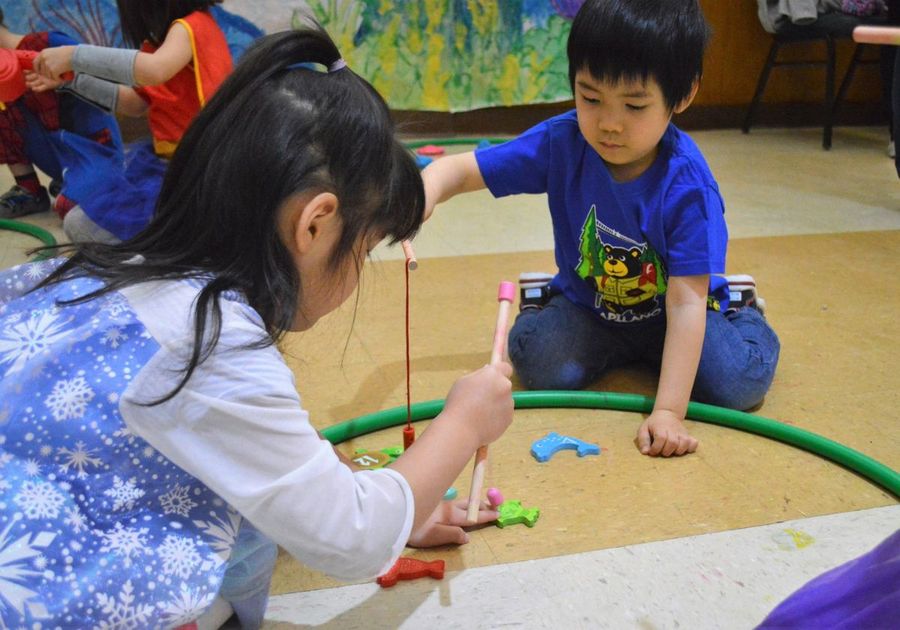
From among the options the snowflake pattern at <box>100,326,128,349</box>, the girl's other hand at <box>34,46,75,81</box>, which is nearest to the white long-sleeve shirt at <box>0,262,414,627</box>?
the snowflake pattern at <box>100,326,128,349</box>

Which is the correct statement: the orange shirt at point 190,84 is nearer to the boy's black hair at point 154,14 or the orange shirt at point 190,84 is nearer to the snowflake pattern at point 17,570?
the boy's black hair at point 154,14

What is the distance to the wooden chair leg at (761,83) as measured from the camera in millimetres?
3210

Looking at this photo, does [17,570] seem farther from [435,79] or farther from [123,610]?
[435,79]

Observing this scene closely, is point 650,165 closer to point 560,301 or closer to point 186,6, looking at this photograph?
point 560,301

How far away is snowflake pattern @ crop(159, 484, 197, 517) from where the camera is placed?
65 cm

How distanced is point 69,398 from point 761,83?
123 inches

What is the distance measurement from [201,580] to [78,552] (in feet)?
0.29

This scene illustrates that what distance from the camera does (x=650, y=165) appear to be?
123 centimetres

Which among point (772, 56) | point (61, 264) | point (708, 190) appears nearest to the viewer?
point (61, 264)

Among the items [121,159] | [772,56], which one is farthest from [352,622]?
[772,56]

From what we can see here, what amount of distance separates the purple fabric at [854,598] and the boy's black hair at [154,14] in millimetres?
1632

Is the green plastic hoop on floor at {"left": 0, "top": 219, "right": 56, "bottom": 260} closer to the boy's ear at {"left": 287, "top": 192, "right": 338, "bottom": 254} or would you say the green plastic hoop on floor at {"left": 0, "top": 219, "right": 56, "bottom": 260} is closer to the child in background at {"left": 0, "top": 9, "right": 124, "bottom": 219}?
the child in background at {"left": 0, "top": 9, "right": 124, "bottom": 219}

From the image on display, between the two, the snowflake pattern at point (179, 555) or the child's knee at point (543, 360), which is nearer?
the snowflake pattern at point (179, 555)

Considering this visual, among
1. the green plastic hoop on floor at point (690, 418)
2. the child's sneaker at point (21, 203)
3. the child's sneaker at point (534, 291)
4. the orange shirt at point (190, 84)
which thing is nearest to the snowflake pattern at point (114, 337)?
the green plastic hoop on floor at point (690, 418)
